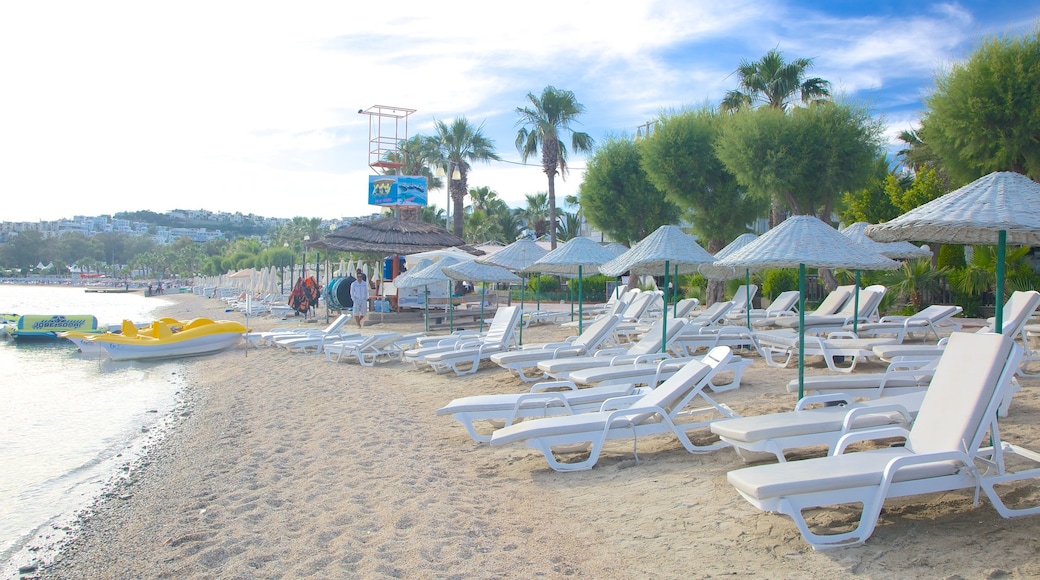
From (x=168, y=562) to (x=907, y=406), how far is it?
4642 millimetres

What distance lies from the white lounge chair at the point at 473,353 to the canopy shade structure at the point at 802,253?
492 cm

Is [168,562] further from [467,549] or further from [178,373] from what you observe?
[178,373]

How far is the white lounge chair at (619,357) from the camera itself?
831 centimetres

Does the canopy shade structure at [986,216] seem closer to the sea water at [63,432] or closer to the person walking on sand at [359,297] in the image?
the sea water at [63,432]

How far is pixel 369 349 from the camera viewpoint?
42.5ft

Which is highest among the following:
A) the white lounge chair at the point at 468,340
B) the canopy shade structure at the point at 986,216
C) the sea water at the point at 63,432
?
the canopy shade structure at the point at 986,216

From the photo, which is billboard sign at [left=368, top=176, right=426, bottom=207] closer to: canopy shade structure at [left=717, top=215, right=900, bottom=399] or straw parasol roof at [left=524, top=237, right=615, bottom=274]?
straw parasol roof at [left=524, top=237, right=615, bottom=274]

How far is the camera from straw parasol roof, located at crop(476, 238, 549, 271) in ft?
48.4

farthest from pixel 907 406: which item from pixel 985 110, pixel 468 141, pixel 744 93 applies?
pixel 468 141

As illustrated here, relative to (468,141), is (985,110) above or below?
below

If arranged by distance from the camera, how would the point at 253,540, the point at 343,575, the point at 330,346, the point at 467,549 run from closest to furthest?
the point at 343,575, the point at 467,549, the point at 253,540, the point at 330,346

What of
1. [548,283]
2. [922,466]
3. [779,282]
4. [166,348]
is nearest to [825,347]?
[922,466]

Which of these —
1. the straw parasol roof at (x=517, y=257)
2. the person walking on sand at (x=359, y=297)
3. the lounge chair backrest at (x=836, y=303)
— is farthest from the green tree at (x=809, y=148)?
the person walking on sand at (x=359, y=297)

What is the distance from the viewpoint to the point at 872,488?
3.32m
